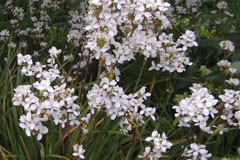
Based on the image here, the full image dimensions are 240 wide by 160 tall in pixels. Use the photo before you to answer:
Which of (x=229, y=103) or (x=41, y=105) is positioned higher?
(x=41, y=105)

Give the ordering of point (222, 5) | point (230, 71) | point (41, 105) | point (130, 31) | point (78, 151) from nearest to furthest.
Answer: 1. point (41, 105)
2. point (78, 151)
3. point (130, 31)
4. point (230, 71)
5. point (222, 5)

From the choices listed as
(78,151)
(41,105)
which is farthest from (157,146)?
(41,105)

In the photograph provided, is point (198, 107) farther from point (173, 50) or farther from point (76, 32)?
point (76, 32)

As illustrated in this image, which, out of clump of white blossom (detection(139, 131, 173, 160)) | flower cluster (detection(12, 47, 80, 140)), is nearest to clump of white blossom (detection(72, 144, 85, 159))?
flower cluster (detection(12, 47, 80, 140))

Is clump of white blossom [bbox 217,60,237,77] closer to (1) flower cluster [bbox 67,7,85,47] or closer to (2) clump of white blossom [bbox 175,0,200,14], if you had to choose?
(2) clump of white blossom [bbox 175,0,200,14]

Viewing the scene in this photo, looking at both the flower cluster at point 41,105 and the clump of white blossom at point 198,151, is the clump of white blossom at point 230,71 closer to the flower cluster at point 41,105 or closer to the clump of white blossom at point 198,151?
the clump of white blossom at point 198,151

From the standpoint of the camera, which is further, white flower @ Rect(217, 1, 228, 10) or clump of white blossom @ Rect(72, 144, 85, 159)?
white flower @ Rect(217, 1, 228, 10)

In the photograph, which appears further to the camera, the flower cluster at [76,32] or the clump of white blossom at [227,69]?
the flower cluster at [76,32]

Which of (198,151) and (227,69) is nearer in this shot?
(198,151)

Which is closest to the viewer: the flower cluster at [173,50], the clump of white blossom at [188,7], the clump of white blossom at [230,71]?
the flower cluster at [173,50]

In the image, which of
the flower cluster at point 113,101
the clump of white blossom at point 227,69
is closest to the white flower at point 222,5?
the clump of white blossom at point 227,69

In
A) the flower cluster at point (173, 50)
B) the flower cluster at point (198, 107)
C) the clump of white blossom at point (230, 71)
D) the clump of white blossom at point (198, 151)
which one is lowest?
the clump of white blossom at point (198, 151)

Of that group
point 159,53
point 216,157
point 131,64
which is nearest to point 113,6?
point 159,53
